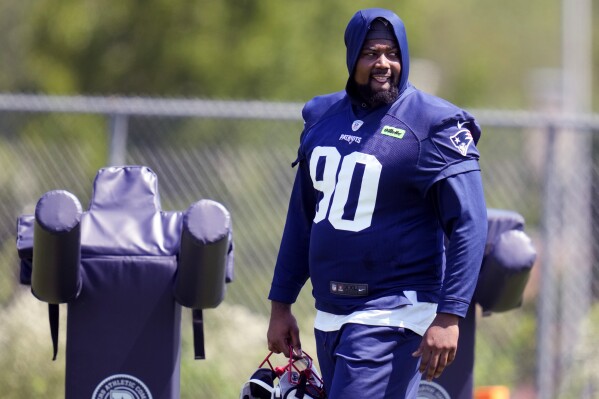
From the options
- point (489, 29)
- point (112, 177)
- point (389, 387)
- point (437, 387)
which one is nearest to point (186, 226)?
point (112, 177)

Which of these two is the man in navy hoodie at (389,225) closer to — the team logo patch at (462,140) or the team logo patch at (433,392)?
the team logo patch at (462,140)

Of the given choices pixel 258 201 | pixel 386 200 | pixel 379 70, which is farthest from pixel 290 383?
pixel 258 201

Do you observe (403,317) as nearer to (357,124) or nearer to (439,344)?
(439,344)

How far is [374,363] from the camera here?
13.6 ft

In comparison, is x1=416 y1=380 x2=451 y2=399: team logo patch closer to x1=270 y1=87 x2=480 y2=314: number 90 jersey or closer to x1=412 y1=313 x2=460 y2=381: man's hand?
x1=270 y1=87 x2=480 y2=314: number 90 jersey

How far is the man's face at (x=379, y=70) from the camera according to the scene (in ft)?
14.3

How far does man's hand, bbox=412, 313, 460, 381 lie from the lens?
4.05 meters

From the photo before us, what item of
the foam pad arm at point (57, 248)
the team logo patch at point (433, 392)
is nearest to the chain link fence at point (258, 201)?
the team logo patch at point (433, 392)

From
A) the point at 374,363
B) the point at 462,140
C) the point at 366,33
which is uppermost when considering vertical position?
the point at 366,33

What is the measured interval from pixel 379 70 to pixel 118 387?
1832 mm

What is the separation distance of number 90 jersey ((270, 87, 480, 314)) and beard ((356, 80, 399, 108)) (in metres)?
0.03

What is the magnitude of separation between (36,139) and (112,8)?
5.33m

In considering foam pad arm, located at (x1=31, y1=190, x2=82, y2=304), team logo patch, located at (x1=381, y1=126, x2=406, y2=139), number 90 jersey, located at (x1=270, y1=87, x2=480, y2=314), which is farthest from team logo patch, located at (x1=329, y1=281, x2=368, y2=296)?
foam pad arm, located at (x1=31, y1=190, x2=82, y2=304)

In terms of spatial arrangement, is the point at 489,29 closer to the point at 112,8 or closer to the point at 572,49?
the point at 572,49
